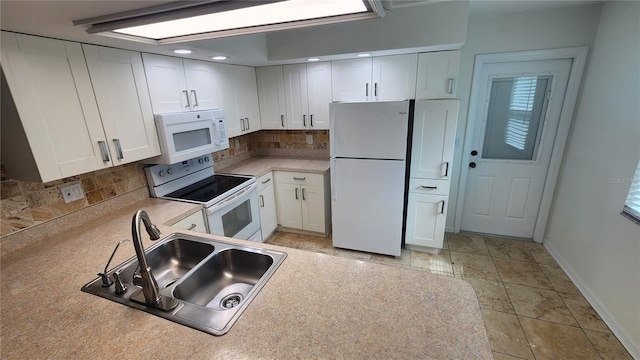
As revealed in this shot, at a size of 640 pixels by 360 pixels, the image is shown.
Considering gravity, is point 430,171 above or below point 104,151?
below

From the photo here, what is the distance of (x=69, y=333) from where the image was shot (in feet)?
2.99

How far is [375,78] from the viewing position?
2.70 meters

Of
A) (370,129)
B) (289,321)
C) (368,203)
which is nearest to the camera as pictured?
(289,321)

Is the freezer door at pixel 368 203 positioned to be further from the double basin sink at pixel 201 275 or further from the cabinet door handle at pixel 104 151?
the cabinet door handle at pixel 104 151

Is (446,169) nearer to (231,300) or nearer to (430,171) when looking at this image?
(430,171)

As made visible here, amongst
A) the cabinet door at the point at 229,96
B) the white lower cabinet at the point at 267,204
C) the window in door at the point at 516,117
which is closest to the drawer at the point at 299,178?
the white lower cabinet at the point at 267,204

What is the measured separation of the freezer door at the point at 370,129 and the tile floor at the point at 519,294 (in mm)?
1156

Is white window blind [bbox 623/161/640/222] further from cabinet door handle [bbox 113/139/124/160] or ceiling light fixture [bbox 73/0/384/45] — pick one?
cabinet door handle [bbox 113/139/124/160]

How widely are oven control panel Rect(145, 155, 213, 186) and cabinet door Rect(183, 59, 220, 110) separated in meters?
0.54

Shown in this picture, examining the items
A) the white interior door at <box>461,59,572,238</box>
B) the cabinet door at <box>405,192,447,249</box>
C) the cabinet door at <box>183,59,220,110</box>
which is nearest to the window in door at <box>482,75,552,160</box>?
the white interior door at <box>461,59,572,238</box>

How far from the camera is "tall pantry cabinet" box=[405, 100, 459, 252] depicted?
2.43 metres

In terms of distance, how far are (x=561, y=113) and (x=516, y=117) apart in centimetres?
36

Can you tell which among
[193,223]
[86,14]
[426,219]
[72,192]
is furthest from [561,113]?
[72,192]

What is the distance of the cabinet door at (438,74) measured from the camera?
2.43 meters
